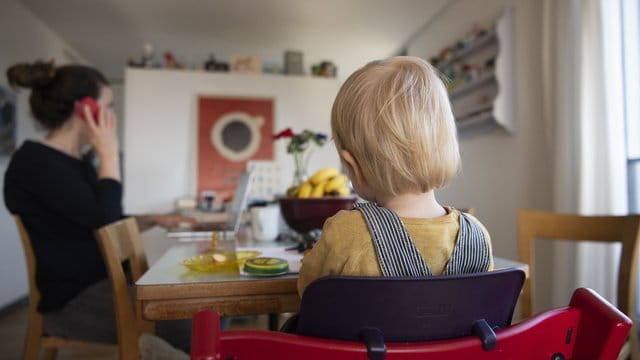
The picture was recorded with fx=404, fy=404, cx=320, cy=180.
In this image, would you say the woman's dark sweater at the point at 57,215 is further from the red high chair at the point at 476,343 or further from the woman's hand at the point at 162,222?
the red high chair at the point at 476,343

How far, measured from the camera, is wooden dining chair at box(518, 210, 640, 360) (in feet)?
3.66

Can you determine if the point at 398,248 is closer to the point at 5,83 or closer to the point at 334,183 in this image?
the point at 334,183

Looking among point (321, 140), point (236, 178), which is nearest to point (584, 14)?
point (321, 140)

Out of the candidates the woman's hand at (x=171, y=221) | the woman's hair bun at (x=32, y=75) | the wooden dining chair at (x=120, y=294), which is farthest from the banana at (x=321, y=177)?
the woman's hair bun at (x=32, y=75)

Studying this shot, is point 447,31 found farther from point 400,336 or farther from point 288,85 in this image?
point 400,336

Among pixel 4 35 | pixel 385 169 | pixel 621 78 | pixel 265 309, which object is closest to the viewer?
pixel 385 169

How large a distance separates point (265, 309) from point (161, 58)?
4130 millimetres

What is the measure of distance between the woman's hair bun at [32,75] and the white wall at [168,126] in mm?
2170

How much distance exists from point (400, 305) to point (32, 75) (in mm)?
1544

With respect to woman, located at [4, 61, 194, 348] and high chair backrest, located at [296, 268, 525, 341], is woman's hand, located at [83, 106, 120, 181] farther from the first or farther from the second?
high chair backrest, located at [296, 268, 525, 341]

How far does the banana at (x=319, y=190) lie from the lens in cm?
119

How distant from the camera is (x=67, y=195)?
1322 millimetres

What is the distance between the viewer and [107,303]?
1.25 meters

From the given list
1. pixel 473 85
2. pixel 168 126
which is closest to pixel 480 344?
pixel 473 85
